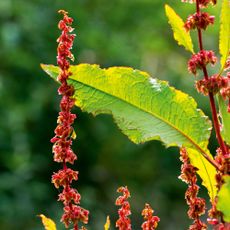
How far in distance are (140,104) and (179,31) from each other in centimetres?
9

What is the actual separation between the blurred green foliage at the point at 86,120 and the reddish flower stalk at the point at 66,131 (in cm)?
529

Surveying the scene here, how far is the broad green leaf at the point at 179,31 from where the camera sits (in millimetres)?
740

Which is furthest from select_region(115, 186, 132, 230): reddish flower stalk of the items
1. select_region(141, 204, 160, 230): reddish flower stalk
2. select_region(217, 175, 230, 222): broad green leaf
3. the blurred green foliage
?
the blurred green foliage

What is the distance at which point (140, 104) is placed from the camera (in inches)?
28.1

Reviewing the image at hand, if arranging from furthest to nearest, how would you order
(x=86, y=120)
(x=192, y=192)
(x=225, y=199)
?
1. (x=86, y=120)
2. (x=192, y=192)
3. (x=225, y=199)

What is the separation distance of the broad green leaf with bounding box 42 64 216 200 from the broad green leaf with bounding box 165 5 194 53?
0.05 metres

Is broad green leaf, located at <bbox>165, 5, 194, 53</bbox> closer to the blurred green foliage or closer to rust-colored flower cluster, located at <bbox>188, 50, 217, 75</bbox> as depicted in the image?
rust-colored flower cluster, located at <bbox>188, 50, 217, 75</bbox>

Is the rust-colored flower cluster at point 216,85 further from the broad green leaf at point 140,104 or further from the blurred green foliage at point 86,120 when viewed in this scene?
the blurred green foliage at point 86,120

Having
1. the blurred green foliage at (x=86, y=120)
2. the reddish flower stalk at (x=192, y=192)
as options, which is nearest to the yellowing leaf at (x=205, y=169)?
the reddish flower stalk at (x=192, y=192)

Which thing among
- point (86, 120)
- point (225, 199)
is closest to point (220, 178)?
point (225, 199)

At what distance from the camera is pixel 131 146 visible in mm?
7344

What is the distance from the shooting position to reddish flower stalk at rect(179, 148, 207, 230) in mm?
729

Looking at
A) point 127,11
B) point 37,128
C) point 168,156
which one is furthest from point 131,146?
point 127,11

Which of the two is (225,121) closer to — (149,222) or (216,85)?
(216,85)
